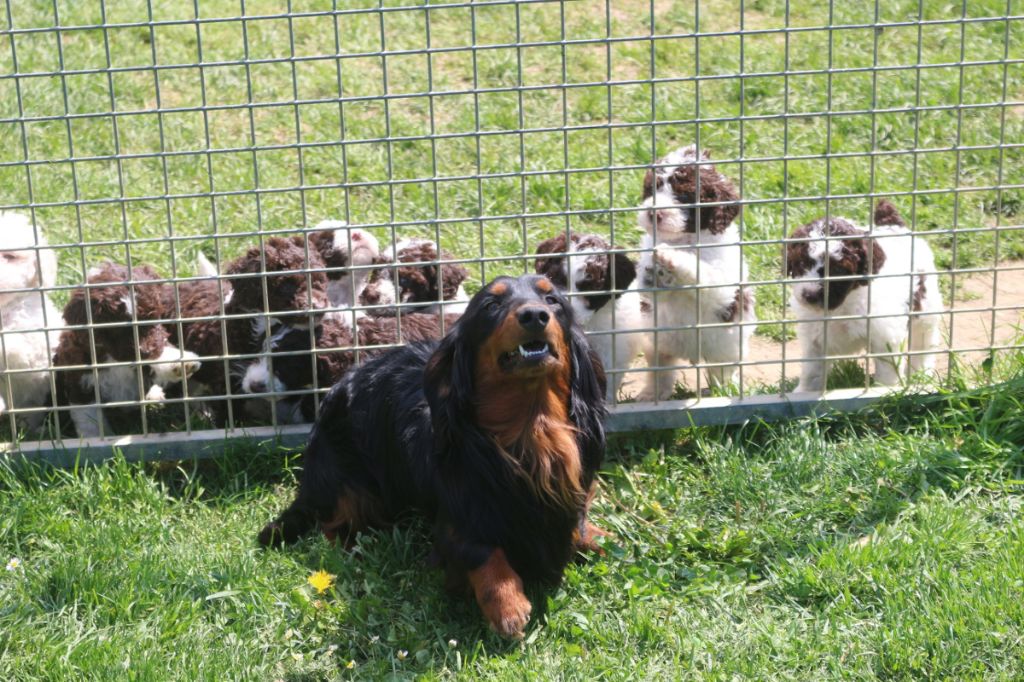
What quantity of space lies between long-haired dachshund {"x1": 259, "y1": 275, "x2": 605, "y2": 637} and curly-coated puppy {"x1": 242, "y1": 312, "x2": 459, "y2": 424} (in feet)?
3.21

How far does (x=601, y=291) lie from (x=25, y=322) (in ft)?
7.76

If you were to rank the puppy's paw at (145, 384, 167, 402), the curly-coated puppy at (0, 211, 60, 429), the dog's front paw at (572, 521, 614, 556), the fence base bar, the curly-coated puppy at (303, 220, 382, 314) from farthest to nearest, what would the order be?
the curly-coated puppy at (303, 220, 382, 314)
the puppy's paw at (145, 384, 167, 402)
the curly-coated puppy at (0, 211, 60, 429)
the fence base bar
the dog's front paw at (572, 521, 614, 556)

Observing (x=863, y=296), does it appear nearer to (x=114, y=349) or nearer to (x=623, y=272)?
(x=623, y=272)

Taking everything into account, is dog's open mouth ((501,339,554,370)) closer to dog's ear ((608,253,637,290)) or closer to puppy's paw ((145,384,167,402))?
dog's ear ((608,253,637,290))

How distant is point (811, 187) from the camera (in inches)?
295

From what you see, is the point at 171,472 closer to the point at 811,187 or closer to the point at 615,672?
the point at 615,672

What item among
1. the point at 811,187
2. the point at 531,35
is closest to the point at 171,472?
the point at 811,187

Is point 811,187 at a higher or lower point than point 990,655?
higher

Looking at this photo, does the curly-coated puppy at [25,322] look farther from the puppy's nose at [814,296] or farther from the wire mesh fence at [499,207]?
the puppy's nose at [814,296]

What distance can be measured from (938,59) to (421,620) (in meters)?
6.71

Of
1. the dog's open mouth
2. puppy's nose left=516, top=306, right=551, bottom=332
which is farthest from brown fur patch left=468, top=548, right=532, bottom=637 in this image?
puppy's nose left=516, top=306, right=551, bottom=332

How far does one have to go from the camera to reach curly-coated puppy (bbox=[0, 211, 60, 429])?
519cm

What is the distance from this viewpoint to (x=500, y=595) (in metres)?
3.91

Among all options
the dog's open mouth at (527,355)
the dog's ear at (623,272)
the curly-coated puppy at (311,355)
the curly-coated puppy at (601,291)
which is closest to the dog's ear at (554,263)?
the curly-coated puppy at (601,291)
